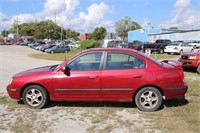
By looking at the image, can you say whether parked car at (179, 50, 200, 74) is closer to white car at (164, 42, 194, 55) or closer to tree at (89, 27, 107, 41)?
white car at (164, 42, 194, 55)

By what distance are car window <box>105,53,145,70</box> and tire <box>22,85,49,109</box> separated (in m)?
1.67

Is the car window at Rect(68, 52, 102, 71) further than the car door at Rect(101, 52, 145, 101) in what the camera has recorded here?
Yes

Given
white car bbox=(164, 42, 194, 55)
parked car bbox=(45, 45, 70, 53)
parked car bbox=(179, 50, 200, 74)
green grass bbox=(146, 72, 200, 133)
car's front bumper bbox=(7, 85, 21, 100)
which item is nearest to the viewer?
green grass bbox=(146, 72, 200, 133)

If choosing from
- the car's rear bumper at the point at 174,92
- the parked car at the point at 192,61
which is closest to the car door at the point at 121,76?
the car's rear bumper at the point at 174,92

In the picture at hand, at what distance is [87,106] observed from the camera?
709 cm

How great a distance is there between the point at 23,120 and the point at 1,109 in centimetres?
126

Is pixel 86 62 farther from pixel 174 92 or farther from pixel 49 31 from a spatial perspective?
pixel 49 31

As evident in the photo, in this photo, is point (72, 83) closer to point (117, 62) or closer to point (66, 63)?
point (66, 63)

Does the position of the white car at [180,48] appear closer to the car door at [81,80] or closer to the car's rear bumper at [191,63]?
the car's rear bumper at [191,63]

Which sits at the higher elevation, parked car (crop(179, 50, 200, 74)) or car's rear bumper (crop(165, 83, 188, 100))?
parked car (crop(179, 50, 200, 74))

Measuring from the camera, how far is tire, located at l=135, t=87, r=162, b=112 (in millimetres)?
Answer: 6629

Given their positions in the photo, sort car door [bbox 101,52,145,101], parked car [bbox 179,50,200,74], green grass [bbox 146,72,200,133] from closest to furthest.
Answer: green grass [bbox 146,72,200,133]
car door [bbox 101,52,145,101]
parked car [bbox 179,50,200,74]

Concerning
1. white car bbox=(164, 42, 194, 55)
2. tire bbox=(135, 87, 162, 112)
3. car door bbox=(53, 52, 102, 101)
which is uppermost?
white car bbox=(164, 42, 194, 55)

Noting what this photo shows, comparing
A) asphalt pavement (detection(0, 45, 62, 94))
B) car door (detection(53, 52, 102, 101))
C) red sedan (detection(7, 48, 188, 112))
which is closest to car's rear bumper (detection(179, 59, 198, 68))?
red sedan (detection(7, 48, 188, 112))
